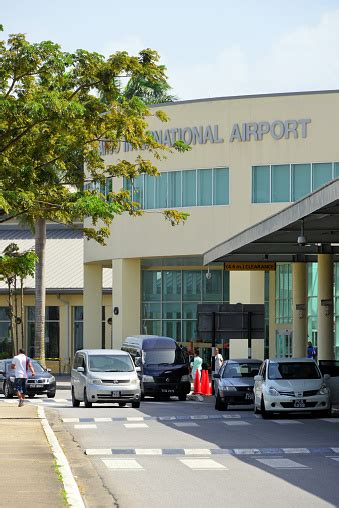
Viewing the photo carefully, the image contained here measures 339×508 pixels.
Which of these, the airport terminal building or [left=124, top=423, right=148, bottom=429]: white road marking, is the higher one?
the airport terminal building

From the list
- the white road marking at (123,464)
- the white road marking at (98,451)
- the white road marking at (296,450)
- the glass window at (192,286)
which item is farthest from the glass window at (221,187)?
the white road marking at (123,464)

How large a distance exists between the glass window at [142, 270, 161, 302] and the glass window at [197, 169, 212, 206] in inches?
466

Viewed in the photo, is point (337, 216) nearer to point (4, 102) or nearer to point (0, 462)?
point (4, 102)

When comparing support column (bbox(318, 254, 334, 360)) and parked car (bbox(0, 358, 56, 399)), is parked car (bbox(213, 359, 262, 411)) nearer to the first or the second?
support column (bbox(318, 254, 334, 360))

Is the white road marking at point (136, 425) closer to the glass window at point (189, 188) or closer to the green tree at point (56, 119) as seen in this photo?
the green tree at point (56, 119)

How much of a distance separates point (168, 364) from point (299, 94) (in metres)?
16.3

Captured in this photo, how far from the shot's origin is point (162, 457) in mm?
20453

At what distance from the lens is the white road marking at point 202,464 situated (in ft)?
60.3

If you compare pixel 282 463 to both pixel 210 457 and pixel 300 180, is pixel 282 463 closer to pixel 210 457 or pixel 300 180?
pixel 210 457

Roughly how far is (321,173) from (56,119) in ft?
92.0

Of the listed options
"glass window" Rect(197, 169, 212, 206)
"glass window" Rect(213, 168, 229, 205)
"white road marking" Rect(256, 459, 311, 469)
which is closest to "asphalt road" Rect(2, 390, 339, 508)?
"white road marking" Rect(256, 459, 311, 469)

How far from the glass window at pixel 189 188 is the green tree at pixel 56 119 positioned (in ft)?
81.5

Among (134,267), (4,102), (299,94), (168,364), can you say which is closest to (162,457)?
(4,102)

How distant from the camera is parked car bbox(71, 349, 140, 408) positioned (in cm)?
3794
